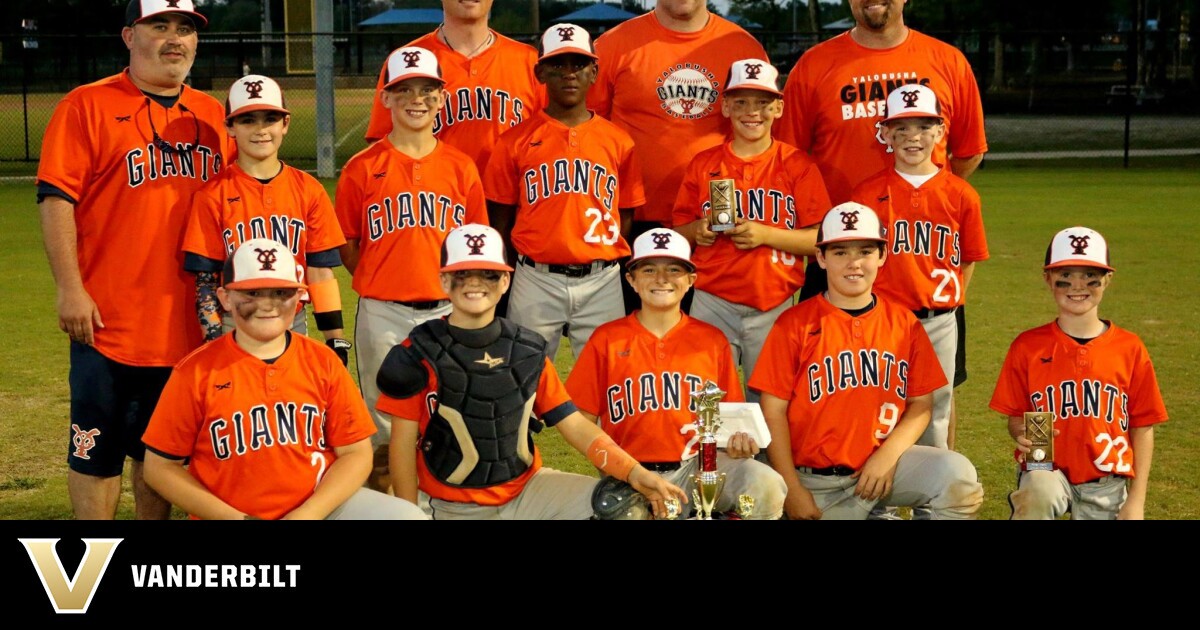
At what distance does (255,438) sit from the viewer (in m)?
4.73

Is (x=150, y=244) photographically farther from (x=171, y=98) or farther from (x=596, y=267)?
(x=596, y=267)

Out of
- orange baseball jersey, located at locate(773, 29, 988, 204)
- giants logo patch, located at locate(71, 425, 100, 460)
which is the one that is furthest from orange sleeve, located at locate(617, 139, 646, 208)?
giants logo patch, located at locate(71, 425, 100, 460)

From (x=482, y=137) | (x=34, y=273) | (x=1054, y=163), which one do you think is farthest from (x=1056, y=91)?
(x=482, y=137)

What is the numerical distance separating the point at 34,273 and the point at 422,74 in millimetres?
9117

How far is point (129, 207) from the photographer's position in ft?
18.3

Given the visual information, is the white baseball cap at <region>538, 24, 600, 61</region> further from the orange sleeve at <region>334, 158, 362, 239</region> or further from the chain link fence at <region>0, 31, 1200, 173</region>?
the chain link fence at <region>0, 31, 1200, 173</region>

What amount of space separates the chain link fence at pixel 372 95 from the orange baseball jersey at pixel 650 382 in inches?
679

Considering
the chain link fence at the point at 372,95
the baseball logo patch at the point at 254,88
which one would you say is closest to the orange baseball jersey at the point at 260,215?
the baseball logo patch at the point at 254,88

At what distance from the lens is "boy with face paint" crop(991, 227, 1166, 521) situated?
17.2 feet

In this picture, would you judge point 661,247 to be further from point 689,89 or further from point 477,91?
point 477,91

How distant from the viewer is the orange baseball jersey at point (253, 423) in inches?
186

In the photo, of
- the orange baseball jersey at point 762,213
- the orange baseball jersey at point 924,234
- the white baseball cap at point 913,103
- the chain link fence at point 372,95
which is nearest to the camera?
the white baseball cap at point 913,103

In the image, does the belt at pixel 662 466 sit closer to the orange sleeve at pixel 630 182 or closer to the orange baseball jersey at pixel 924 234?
the orange baseball jersey at pixel 924 234

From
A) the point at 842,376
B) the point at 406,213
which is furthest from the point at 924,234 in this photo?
the point at 406,213
